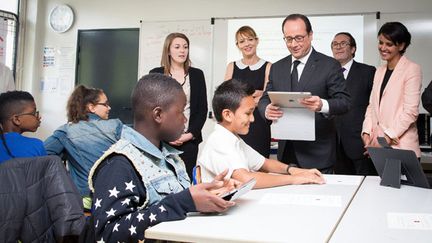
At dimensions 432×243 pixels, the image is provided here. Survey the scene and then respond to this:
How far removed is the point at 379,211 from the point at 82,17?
16.3 ft

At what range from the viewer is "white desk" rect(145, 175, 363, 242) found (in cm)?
103

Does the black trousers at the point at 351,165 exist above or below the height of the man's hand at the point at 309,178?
below

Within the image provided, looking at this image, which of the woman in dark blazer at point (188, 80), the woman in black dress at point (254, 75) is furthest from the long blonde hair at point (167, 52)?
the woman in black dress at point (254, 75)

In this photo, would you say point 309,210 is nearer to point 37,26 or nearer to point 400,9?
point 400,9

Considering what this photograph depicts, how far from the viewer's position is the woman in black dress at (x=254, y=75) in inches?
124

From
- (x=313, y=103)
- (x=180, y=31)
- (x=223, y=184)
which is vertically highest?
(x=180, y=31)

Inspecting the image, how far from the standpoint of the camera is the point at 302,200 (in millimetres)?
1495

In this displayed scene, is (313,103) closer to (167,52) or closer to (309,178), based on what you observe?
(309,178)

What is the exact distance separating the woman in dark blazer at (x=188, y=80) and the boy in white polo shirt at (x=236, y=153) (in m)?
0.88

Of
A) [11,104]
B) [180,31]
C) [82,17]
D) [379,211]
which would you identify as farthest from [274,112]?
[82,17]

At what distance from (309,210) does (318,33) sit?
3542 millimetres

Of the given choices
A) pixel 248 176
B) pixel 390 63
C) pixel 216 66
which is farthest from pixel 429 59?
pixel 248 176

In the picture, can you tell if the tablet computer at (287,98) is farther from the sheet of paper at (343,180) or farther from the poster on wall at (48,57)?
the poster on wall at (48,57)

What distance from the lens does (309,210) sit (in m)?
1.34
